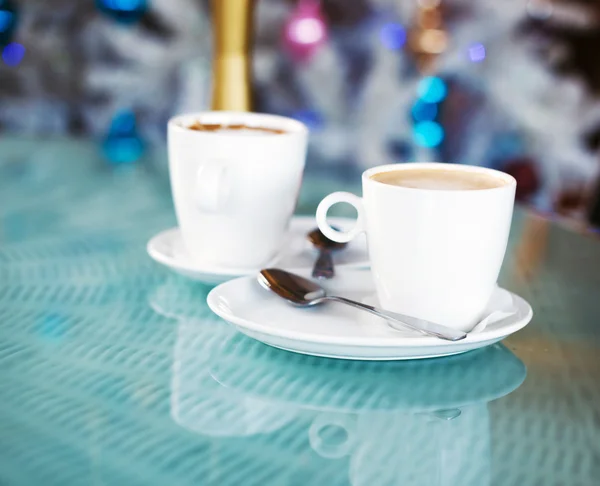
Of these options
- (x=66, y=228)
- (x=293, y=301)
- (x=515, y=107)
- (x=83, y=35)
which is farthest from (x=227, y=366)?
(x=83, y=35)

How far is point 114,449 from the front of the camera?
41cm

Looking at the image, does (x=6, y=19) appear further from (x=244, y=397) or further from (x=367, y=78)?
(x=244, y=397)

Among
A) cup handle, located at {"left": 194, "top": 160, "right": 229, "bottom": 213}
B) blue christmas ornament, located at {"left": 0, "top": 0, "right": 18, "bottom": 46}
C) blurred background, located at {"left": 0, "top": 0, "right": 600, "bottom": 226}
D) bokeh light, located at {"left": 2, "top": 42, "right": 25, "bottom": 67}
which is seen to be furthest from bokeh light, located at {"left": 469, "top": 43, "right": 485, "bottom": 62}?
cup handle, located at {"left": 194, "top": 160, "right": 229, "bottom": 213}

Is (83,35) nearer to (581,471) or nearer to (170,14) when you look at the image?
(170,14)

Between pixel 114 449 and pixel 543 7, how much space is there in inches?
66.4

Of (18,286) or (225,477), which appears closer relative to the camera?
(225,477)

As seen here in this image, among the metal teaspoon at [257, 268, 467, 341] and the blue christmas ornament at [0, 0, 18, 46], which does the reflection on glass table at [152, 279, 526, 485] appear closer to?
the metal teaspoon at [257, 268, 467, 341]

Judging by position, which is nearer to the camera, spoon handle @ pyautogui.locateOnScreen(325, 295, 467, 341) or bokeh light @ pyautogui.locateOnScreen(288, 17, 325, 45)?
spoon handle @ pyautogui.locateOnScreen(325, 295, 467, 341)

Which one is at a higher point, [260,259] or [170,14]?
[170,14]

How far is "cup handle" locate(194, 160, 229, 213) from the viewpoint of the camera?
667 millimetres

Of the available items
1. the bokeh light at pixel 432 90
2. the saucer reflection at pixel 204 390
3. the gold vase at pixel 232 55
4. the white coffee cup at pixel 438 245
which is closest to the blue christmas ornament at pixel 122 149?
the gold vase at pixel 232 55

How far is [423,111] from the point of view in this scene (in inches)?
76.6

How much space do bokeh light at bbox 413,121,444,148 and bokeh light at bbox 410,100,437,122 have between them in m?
0.01


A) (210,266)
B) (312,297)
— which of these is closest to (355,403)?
(312,297)
